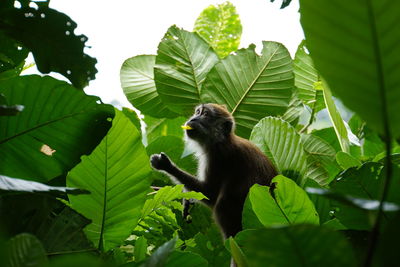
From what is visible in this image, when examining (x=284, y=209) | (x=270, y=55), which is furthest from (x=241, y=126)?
(x=284, y=209)

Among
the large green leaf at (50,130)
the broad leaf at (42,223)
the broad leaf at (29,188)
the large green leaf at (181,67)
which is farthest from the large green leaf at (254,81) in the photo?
the broad leaf at (29,188)

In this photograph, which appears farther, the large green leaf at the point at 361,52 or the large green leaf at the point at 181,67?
the large green leaf at the point at 181,67

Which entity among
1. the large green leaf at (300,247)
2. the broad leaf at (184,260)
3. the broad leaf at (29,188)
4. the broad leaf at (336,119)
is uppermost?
the broad leaf at (29,188)

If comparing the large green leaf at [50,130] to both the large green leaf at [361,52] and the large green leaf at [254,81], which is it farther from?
the large green leaf at [254,81]

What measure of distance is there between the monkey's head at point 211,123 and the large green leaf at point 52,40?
248cm

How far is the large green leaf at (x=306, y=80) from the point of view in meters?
3.28

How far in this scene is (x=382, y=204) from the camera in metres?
0.66

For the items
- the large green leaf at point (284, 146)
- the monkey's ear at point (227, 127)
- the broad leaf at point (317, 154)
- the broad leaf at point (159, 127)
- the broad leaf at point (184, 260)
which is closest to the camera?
the broad leaf at point (184, 260)

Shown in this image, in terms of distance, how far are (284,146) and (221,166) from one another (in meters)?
1.56

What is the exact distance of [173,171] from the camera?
11.0 feet

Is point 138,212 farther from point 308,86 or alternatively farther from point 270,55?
point 308,86

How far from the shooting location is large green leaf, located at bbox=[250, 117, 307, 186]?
2.29 metres

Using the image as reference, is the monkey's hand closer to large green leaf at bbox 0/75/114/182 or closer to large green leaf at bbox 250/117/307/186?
large green leaf at bbox 250/117/307/186

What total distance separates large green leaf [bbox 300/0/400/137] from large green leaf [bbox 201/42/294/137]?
7.29ft
